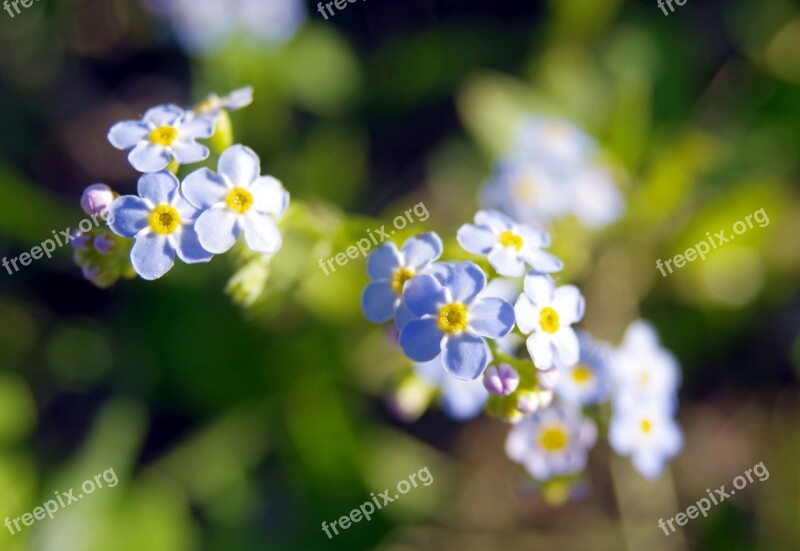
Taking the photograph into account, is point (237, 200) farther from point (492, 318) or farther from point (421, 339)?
point (492, 318)

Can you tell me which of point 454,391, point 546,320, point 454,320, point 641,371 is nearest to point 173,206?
point 454,320

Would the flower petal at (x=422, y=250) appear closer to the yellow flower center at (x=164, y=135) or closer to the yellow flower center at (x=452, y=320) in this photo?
the yellow flower center at (x=452, y=320)

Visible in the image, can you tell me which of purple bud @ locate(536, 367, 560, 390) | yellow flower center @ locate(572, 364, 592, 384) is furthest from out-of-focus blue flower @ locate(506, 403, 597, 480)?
purple bud @ locate(536, 367, 560, 390)

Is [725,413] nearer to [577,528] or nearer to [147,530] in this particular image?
[577,528]

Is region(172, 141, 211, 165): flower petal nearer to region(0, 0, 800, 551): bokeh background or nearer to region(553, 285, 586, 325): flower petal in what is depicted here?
region(553, 285, 586, 325): flower petal

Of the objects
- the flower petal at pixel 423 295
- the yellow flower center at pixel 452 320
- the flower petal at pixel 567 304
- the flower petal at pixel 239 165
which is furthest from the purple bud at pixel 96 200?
the flower petal at pixel 567 304

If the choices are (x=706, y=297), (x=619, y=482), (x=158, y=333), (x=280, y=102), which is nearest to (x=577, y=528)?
(x=619, y=482)
